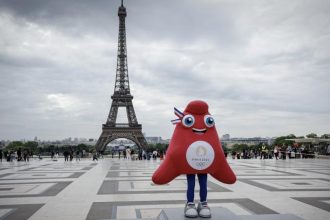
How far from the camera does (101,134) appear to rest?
56.8 meters

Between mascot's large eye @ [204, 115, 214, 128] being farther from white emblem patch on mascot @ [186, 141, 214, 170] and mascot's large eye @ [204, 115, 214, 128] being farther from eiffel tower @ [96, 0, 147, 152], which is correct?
eiffel tower @ [96, 0, 147, 152]

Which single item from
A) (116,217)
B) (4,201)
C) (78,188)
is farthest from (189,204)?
(78,188)

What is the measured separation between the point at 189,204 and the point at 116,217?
162 cm

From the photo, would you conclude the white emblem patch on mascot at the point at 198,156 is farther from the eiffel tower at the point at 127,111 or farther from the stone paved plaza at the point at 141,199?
the eiffel tower at the point at 127,111

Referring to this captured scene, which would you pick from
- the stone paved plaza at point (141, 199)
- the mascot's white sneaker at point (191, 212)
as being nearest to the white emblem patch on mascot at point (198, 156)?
the mascot's white sneaker at point (191, 212)

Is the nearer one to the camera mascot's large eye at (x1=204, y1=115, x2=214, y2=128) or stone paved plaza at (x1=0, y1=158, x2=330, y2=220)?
mascot's large eye at (x1=204, y1=115, x2=214, y2=128)

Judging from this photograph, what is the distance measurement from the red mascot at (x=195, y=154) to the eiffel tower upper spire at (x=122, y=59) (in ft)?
182

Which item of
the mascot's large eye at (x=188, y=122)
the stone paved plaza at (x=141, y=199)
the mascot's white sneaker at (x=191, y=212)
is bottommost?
the stone paved plaza at (x=141, y=199)

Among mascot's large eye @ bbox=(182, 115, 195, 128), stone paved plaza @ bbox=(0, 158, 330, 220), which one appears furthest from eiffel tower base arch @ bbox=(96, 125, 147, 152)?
mascot's large eye @ bbox=(182, 115, 195, 128)

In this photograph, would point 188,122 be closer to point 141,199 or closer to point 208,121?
point 208,121

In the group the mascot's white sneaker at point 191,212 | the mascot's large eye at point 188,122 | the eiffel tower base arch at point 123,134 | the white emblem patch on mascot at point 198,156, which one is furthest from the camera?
the eiffel tower base arch at point 123,134

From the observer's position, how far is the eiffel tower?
57.0 m

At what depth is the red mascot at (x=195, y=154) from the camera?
5.09m

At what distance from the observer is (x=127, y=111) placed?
5962 cm
